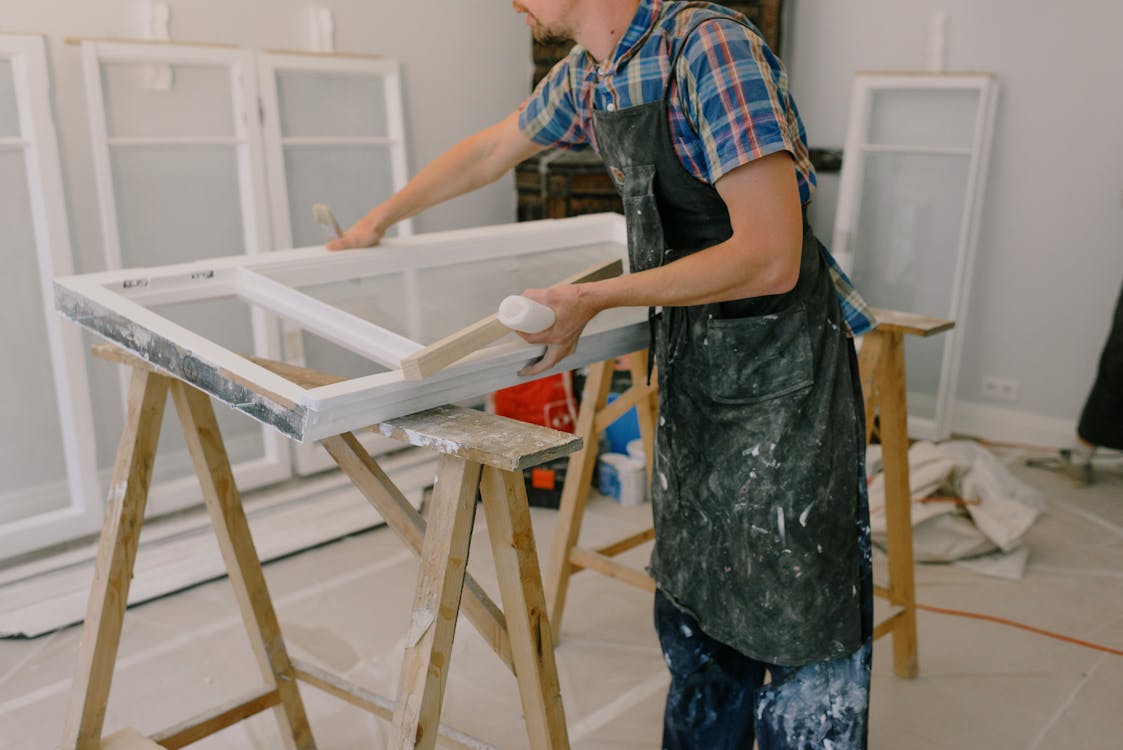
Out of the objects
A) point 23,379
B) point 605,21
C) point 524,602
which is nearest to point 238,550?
point 524,602

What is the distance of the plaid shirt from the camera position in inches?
51.6

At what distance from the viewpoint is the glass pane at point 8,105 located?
2842mm

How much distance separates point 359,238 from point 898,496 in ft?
4.79

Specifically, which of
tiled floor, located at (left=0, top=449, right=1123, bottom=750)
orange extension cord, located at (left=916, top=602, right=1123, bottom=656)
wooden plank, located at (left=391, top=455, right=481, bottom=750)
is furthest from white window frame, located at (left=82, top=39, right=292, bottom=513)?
orange extension cord, located at (left=916, top=602, right=1123, bottom=656)

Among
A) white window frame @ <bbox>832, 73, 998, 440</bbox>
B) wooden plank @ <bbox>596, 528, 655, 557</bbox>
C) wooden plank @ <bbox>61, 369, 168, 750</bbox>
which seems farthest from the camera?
white window frame @ <bbox>832, 73, 998, 440</bbox>

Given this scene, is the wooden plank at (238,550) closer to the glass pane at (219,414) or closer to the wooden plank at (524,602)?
the wooden plank at (524,602)

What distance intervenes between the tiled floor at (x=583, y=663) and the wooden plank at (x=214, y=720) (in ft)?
0.92

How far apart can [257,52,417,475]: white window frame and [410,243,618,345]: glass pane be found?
1.60m

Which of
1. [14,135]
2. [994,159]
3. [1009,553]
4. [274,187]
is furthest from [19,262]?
[994,159]

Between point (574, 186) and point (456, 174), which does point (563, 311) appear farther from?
point (574, 186)

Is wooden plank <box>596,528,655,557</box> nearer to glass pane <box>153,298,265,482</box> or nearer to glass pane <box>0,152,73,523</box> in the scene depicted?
glass pane <box>153,298,265,482</box>

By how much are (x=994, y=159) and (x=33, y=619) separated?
3994 millimetres

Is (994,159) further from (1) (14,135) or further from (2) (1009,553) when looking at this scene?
(1) (14,135)

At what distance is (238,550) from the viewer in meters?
1.94
